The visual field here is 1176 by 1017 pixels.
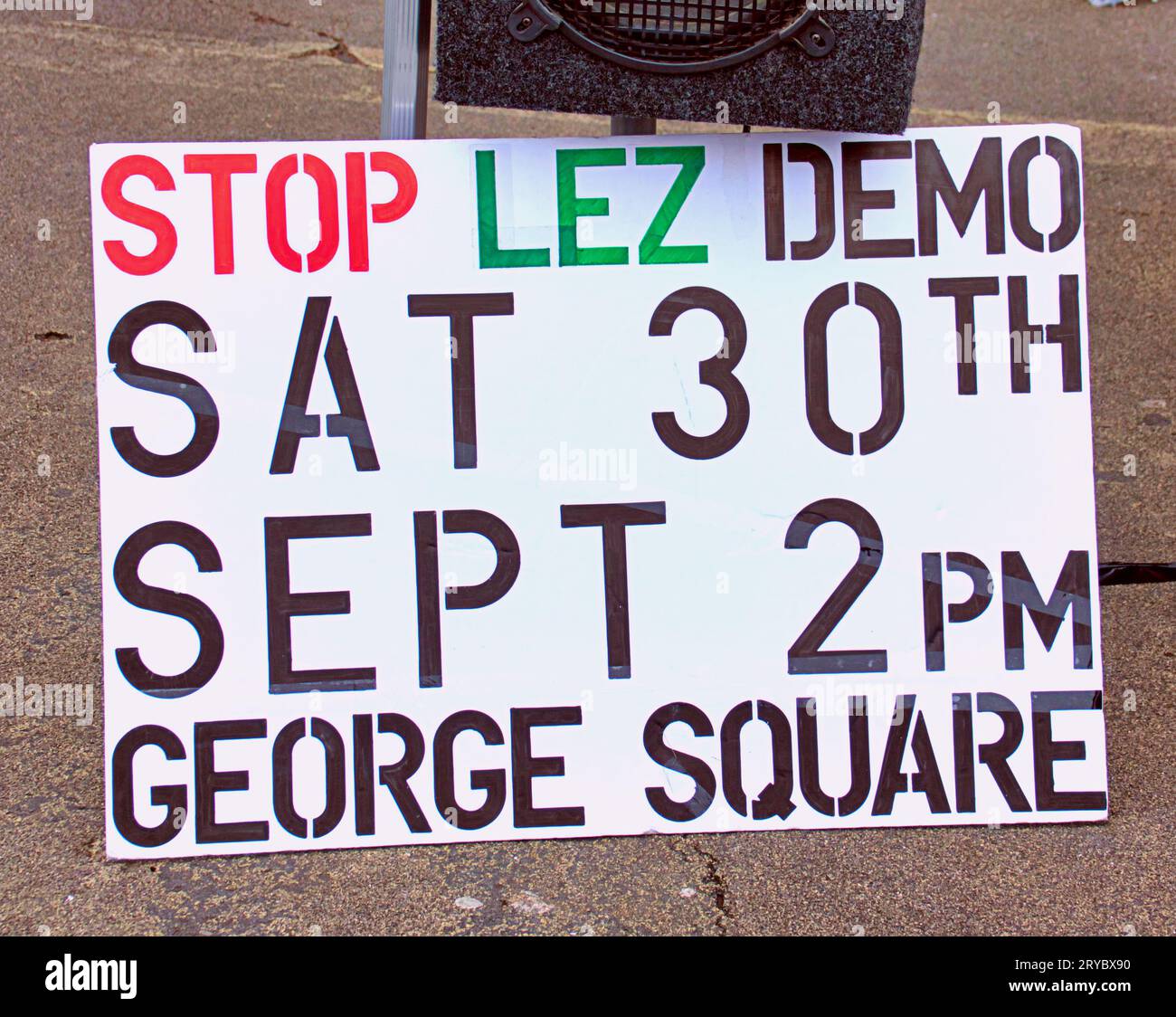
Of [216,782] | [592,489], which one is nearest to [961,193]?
[592,489]

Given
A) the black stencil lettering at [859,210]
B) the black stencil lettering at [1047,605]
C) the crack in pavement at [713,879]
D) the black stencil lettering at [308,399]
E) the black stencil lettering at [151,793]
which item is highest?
the black stencil lettering at [859,210]

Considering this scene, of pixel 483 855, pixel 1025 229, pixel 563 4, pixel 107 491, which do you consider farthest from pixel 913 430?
pixel 107 491

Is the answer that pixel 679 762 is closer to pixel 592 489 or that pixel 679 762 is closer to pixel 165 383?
pixel 592 489

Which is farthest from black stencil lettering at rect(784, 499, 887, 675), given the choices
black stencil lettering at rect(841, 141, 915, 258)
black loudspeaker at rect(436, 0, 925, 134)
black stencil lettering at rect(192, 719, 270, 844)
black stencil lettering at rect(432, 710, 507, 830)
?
black stencil lettering at rect(192, 719, 270, 844)

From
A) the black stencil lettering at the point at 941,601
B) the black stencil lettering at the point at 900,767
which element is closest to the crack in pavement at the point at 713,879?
the black stencil lettering at the point at 900,767

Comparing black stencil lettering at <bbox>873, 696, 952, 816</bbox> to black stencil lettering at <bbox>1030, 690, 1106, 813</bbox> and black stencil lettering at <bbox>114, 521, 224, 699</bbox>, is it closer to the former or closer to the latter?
black stencil lettering at <bbox>1030, 690, 1106, 813</bbox>

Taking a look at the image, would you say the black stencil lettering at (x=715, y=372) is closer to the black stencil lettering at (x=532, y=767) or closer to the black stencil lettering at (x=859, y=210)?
the black stencil lettering at (x=859, y=210)

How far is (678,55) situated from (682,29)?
56mm

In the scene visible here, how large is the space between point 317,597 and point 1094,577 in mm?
1426

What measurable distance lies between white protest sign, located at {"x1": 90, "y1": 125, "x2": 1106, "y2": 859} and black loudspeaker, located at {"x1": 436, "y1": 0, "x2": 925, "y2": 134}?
160 mm

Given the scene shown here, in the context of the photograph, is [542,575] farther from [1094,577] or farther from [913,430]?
[1094,577]

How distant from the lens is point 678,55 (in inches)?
80.3

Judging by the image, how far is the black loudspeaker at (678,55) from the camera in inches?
79.3

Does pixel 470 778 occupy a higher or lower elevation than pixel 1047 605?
lower
